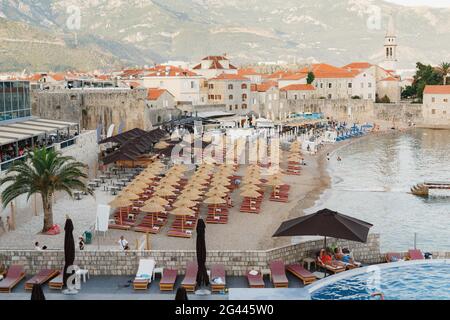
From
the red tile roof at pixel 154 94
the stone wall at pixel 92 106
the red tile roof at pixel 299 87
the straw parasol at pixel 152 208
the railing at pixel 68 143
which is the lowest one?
the straw parasol at pixel 152 208

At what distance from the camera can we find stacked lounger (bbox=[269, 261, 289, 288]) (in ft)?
47.4

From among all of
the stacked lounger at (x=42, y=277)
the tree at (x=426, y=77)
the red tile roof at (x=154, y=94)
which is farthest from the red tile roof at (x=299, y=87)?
the stacked lounger at (x=42, y=277)

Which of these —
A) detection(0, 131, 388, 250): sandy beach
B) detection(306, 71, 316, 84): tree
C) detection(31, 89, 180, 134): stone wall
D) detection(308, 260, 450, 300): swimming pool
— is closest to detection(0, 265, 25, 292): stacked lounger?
detection(0, 131, 388, 250): sandy beach

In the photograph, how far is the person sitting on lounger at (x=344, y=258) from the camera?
16.0 m

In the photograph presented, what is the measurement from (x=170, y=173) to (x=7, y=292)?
1414 centimetres

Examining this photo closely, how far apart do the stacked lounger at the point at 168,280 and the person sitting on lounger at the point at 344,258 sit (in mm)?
4450

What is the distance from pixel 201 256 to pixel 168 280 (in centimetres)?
111

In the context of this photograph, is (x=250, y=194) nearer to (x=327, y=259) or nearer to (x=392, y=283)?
(x=327, y=259)

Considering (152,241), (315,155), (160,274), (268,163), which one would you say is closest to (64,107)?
(268,163)

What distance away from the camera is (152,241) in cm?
1925

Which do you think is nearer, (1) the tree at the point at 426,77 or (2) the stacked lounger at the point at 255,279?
(2) the stacked lounger at the point at 255,279

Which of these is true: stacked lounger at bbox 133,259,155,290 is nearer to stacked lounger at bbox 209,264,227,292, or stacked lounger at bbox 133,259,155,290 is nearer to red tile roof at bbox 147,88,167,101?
stacked lounger at bbox 209,264,227,292

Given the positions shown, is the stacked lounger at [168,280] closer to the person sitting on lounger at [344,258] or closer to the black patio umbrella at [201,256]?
the black patio umbrella at [201,256]

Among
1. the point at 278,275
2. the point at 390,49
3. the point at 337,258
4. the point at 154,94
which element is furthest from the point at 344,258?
the point at 390,49
